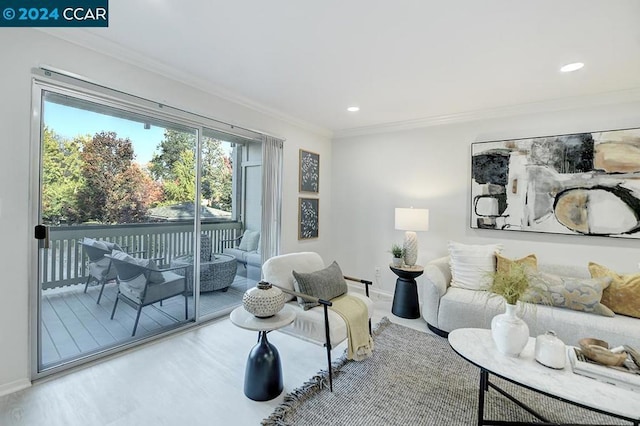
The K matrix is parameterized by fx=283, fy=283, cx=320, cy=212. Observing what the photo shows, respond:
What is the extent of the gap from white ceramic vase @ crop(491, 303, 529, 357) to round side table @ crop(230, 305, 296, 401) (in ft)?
4.54

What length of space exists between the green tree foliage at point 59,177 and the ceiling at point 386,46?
0.79 metres

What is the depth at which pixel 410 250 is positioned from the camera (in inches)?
138

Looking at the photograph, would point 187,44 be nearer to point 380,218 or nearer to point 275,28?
point 275,28

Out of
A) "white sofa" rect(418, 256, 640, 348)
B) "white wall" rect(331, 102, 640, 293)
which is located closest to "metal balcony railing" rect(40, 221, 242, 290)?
"white wall" rect(331, 102, 640, 293)

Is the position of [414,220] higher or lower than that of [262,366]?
higher

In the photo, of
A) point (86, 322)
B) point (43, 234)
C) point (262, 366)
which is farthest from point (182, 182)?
point (262, 366)

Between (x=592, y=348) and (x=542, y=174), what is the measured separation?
211 centimetres

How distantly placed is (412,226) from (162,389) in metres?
2.92

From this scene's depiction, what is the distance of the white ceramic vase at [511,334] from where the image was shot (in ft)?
5.65

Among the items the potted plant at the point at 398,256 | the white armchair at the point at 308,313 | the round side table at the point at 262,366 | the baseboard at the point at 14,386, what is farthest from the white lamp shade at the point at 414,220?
the baseboard at the point at 14,386

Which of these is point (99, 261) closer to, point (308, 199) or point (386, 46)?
point (308, 199)

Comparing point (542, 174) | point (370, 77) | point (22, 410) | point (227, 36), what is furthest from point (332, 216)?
point (22, 410)

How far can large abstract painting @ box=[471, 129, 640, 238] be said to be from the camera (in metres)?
2.77

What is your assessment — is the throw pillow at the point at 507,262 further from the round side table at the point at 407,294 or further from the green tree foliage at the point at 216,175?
the green tree foliage at the point at 216,175
